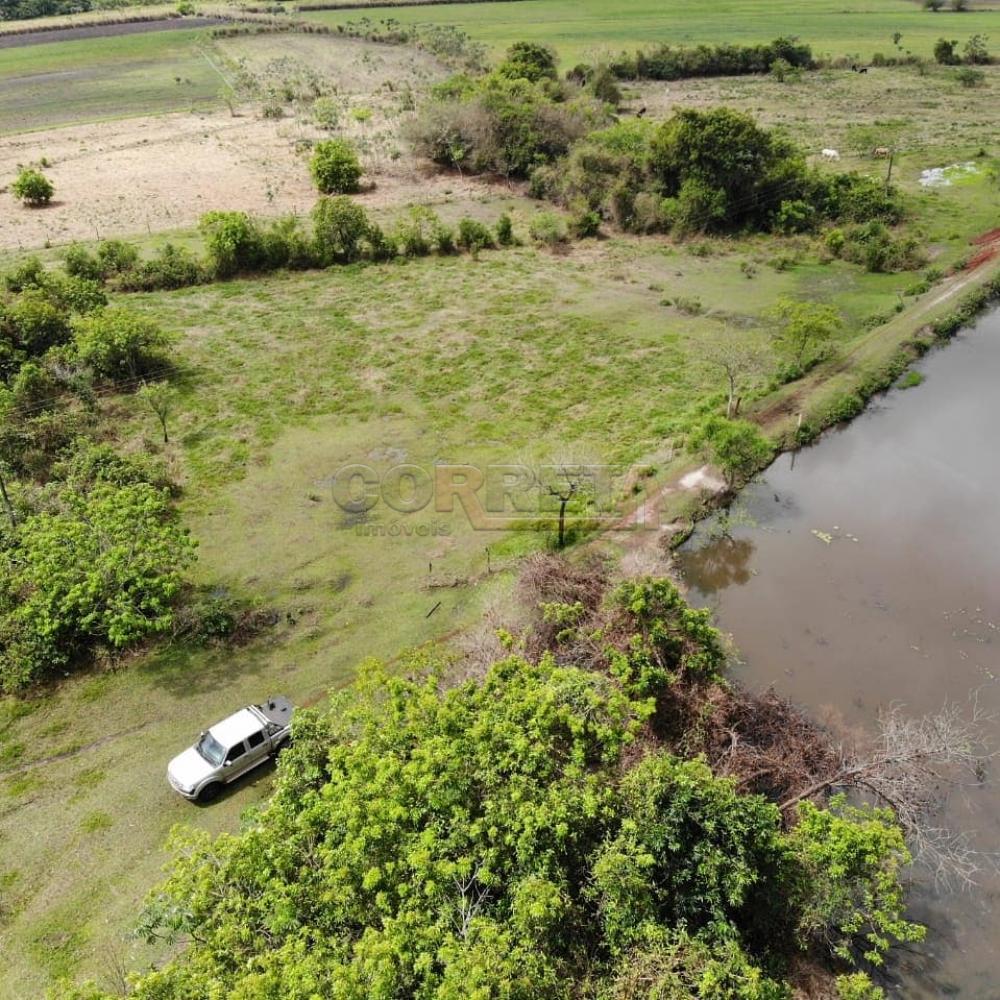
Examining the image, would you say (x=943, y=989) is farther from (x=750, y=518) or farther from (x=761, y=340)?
(x=761, y=340)

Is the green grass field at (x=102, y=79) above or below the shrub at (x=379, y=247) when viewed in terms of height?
above

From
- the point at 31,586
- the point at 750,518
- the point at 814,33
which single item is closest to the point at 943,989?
the point at 750,518

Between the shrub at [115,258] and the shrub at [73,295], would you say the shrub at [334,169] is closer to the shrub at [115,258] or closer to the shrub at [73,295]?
the shrub at [115,258]

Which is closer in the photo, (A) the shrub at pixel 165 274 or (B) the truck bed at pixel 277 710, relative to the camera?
(B) the truck bed at pixel 277 710

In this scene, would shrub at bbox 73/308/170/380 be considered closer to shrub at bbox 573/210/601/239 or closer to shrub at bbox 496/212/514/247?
shrub at bbox 496/212/514/247

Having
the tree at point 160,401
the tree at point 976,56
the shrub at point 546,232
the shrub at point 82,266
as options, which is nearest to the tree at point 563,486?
the tree at point 160,401

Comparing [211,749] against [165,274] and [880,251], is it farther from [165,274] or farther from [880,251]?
[880,251]
